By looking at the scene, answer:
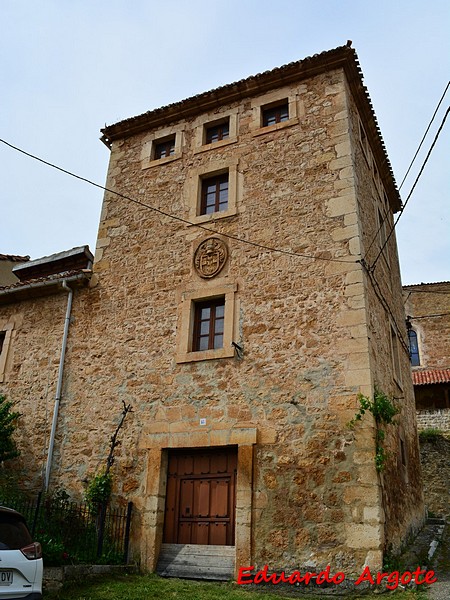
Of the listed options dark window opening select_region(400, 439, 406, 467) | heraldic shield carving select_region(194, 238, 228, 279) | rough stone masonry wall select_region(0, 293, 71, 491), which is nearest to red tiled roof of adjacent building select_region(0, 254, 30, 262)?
rough stone masonry wall select_region(0, 293, 71, 491)

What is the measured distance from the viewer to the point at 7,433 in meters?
9.92

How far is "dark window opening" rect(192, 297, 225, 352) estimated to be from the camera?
9562 mm

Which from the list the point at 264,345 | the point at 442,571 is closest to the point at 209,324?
the point at 264,345

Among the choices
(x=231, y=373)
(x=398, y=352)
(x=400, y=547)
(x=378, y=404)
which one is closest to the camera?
(x=378, y=404)

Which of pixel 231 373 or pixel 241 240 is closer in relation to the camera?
pixel 231 373

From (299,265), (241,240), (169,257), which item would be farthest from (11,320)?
(299,265)

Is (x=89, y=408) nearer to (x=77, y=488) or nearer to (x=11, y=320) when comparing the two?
(x=77, y=488)

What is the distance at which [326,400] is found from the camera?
8.11 meters

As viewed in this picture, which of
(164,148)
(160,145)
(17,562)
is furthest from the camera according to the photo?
(160,145)

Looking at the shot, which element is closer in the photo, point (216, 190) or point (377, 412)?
point (377, 412)

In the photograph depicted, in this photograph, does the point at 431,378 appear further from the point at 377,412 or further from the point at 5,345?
the point at 5,345

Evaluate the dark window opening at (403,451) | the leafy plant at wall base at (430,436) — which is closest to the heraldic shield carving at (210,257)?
the dark window opening at (403,451)

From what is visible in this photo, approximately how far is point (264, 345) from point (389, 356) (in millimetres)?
2877

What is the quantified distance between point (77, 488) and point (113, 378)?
198 centimetres
